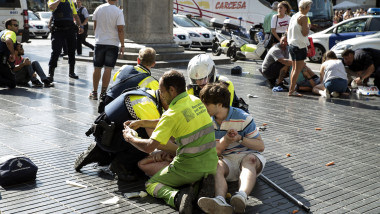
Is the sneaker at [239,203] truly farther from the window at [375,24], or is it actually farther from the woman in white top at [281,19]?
the window at [375,24]

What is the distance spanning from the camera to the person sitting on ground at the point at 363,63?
1069 centimetres

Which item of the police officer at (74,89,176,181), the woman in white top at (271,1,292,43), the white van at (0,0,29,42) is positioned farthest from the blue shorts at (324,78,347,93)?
the white van at (0,0,29,42)

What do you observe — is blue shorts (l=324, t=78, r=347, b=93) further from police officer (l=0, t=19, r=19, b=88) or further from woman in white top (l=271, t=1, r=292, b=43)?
police officer (l=0, t=19, r=19, b=88)

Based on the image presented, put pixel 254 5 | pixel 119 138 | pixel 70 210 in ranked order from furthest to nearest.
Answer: pixel 254 5 < pixel 119 138 < pixel 70 210

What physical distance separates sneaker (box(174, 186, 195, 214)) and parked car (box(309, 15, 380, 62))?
13214 mm

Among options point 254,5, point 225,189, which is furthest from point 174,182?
point 254,5

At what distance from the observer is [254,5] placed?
87.4 feet

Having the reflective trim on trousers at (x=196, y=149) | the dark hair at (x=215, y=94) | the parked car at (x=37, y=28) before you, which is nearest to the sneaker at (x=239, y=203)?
the reflective trim on trousers at (x=196, y=149)

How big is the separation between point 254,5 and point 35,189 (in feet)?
75.6

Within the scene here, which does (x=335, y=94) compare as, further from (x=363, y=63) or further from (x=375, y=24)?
(x=375, y=24)

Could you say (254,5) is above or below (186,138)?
above

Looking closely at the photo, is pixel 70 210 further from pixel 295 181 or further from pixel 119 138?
pixel 295 181

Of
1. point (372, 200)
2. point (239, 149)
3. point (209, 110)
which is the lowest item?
point (372, 200)

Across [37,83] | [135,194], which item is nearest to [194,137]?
[135,194]
